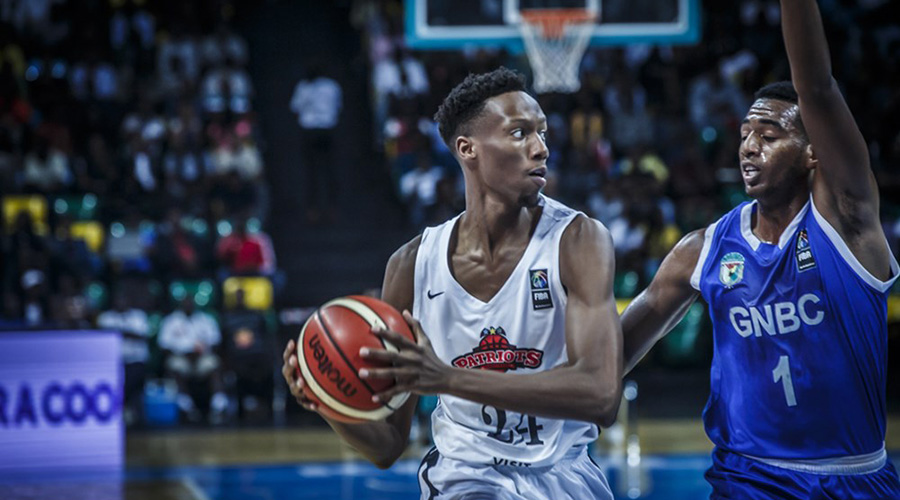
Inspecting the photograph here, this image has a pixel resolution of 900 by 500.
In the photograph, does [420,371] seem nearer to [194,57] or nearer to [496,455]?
[496,455]

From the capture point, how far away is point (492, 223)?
3811 mm

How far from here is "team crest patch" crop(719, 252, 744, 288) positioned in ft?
11.9

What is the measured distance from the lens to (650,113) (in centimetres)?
1508

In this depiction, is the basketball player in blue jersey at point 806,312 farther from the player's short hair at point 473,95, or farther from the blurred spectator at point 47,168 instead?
the blurred spectator at point 47,168

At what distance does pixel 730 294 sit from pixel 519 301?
70 centimetres

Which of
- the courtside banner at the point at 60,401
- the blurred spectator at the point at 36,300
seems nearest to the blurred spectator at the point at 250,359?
the blurred spectator at the point at 36,300

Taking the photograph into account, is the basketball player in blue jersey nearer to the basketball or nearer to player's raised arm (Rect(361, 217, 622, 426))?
player's raised arm (Rect(361, 217, 622, 426))

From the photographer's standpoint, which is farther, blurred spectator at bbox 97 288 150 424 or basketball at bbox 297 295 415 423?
blurred spectator at bbox 97 288 150 424

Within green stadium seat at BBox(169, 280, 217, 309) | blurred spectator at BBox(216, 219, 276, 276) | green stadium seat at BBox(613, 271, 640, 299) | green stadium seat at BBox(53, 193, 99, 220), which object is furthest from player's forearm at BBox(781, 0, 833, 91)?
green stadium seat at BBox(53, 193, 99, 220)

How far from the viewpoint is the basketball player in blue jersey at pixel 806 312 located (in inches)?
132

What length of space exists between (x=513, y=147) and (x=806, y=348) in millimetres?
1128

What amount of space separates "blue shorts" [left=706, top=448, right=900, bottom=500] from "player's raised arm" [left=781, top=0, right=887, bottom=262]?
0.64 meters

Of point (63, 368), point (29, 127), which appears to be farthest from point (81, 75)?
point (63, 368)

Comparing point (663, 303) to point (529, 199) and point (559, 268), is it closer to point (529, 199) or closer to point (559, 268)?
point (559, 268)
